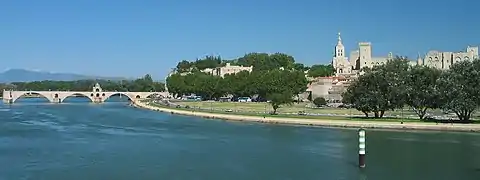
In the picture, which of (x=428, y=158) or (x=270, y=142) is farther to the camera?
(x=270, y=142)

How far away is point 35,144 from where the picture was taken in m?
36.0

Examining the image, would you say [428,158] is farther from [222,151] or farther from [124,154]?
[124,154]

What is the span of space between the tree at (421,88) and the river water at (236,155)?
23.2ft

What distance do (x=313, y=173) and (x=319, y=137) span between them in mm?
15114

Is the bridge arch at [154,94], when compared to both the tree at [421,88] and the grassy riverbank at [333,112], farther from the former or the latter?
the tree at [421,88]

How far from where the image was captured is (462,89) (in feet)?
143

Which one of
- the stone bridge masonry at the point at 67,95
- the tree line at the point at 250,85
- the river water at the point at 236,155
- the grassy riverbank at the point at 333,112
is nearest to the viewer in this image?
the river water at the point at 236,155

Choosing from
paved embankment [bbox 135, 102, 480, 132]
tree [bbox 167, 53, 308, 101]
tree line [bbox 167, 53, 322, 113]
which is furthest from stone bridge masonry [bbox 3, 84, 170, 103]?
paved embankment [bbox 135, 102, 480, 132]

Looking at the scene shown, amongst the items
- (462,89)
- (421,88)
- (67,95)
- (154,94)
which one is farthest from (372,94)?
(154,94)

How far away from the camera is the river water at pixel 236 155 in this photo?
2391cm

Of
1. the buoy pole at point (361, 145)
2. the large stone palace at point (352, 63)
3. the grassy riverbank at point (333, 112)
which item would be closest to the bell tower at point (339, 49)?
the large stone palace at point (352, 63)

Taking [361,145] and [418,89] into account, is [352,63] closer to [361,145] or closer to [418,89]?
[418,89]

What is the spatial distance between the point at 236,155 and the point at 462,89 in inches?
843

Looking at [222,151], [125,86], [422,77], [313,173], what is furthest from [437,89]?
[125,86]
